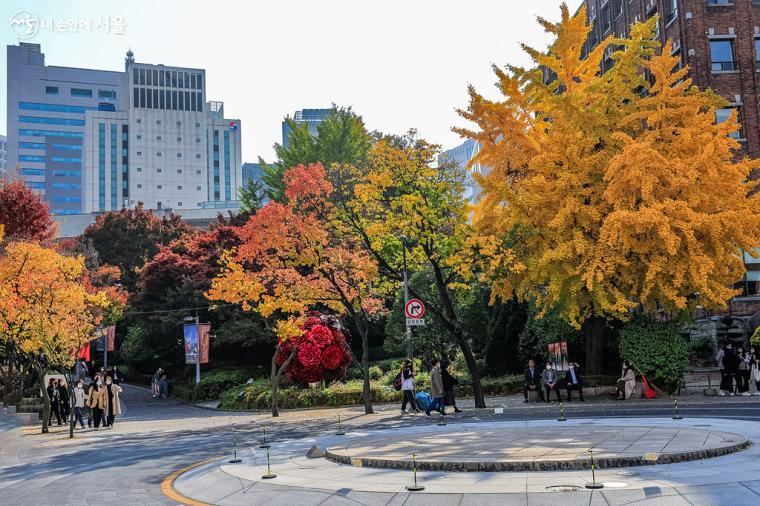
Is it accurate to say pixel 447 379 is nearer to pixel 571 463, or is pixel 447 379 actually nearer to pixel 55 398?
pixel 571 463

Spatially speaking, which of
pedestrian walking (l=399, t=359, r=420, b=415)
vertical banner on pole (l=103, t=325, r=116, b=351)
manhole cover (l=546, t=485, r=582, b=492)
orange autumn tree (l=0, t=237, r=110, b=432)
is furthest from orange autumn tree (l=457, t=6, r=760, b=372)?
vertical banner on pole (l=103, t=325, r=116, b=351)

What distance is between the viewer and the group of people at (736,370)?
28125mm

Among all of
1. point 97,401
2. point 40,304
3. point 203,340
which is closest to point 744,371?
point 97,401

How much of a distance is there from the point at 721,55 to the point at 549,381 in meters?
20.3

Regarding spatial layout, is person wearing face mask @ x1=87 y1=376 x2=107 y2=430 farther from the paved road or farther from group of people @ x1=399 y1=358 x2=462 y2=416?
group of people @ x1=399 y1=358 x2=462 y2=416

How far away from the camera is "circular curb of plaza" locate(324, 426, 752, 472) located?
13117mm

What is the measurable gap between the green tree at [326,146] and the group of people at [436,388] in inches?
1688

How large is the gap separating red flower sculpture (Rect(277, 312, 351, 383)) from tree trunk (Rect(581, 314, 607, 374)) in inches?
473

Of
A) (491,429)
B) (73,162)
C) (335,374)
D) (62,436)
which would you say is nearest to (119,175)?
(73,162)

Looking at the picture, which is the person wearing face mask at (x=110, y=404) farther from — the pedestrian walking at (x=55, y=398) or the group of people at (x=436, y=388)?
the group of people at (x=436, y=388)

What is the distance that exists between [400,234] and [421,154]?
2923 mm

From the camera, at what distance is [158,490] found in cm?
1434

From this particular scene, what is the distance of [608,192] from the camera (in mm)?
27312

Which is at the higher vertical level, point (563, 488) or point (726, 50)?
point (726, 50)
